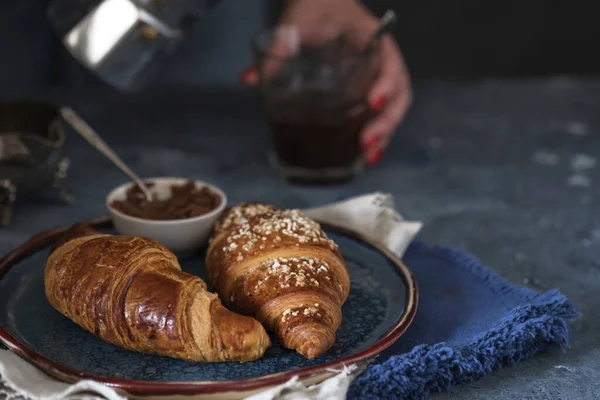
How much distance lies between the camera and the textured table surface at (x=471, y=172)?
3.73ft

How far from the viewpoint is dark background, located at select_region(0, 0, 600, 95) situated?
7.07 ft

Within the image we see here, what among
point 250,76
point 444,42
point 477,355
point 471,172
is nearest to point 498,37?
point 444,42

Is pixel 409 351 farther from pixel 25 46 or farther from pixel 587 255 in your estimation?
pixel 25 46

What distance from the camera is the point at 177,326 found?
32.5 inches

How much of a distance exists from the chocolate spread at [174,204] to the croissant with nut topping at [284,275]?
0.07 meters

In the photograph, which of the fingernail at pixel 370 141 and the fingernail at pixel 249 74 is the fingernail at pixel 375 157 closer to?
the fingernail at pixel 370 141

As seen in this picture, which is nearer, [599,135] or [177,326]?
[177,326]

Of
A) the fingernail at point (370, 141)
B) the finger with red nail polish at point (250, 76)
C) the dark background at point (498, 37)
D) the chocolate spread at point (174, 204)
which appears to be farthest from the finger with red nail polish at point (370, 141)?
the dark background at point (498, 37)

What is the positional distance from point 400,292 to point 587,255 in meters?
0.39

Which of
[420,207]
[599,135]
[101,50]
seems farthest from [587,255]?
[101,50]

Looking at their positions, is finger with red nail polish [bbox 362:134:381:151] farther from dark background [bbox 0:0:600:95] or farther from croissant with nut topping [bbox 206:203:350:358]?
dark background [bbox 0:0:600:95]

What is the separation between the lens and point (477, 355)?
0.90m

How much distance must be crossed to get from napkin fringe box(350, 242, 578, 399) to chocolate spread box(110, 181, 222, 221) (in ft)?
1.31

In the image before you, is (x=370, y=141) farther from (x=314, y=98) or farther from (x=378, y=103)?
(x=314, y=98)
